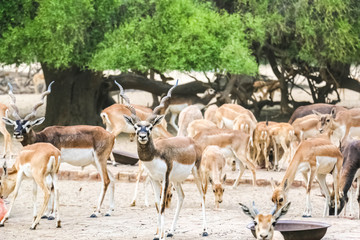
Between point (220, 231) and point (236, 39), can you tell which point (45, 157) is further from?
point (236, 39)

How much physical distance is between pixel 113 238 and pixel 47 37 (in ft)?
36.0

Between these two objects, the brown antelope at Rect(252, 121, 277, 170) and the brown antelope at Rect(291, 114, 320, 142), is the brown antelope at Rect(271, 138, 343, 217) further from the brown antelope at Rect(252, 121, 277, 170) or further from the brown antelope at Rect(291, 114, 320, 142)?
the brown antelope at Rect(291, 114, 320, 142)

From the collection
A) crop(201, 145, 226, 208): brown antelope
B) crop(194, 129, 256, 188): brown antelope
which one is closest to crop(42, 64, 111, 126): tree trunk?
crop(194, 129, 256, 188): brown antelope

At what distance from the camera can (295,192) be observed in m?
14.9

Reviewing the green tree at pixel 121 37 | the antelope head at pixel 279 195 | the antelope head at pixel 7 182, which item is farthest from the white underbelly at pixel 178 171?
the green tree at pixel 121 37

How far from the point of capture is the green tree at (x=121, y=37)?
66.3ft

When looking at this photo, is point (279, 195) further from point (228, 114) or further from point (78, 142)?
point (228, 114)

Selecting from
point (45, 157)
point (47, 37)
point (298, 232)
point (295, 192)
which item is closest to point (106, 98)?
point (47, 37)

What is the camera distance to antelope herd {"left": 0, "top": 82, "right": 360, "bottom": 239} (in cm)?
1036

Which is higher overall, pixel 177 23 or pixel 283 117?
pixel 177 23

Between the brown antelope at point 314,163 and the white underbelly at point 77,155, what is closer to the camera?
the white underbelly at point 77,155

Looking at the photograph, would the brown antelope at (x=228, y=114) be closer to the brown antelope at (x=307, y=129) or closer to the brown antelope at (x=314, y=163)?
the brown antelope at (x=307, y=129)

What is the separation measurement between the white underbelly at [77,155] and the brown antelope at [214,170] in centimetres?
187

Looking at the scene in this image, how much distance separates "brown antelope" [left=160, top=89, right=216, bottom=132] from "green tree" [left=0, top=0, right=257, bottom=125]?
3.00 metres
